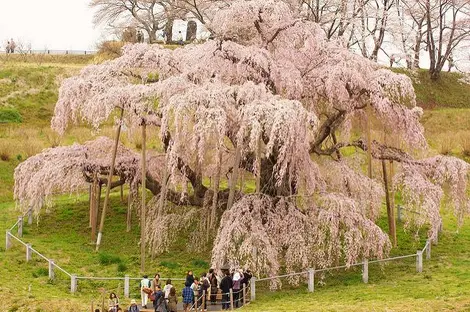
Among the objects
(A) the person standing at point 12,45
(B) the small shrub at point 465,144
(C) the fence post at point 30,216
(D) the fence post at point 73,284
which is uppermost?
(A) the person standing at point 12,45

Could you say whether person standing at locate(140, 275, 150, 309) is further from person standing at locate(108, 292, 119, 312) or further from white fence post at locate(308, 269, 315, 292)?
white fence post at locate(308, 269, 315, 292)

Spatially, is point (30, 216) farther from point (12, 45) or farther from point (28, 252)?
point (12, 45)

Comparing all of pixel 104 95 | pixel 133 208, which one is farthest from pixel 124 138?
pixel 104 95

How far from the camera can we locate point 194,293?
24750mm

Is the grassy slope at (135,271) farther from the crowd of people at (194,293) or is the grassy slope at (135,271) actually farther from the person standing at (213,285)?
the person standing at (213,285)

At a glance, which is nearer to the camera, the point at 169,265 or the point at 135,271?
the point at 135,271

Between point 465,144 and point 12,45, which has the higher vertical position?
point 12,45

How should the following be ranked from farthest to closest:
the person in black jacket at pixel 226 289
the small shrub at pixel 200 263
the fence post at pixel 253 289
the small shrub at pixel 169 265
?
the small shrub at pixel 200 263 → the small shrub at pixel 169 265 → the fence post at pixel 253 289 → the person in black jacket at pixel 226 289

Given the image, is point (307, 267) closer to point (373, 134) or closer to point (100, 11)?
point (373, 134)

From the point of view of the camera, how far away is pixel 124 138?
51.9 m

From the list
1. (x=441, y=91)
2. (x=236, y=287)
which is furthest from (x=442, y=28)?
(x=236, y=287)

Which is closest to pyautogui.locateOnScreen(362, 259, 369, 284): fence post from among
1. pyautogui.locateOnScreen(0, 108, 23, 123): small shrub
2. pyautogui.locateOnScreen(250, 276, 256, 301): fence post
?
pyautogui.locateOnScreen(250, 276, 256, 301): fence post

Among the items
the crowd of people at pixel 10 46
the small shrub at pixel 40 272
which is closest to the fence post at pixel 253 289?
the small shrub at pixel 40 272

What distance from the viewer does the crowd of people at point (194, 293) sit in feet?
78.8
